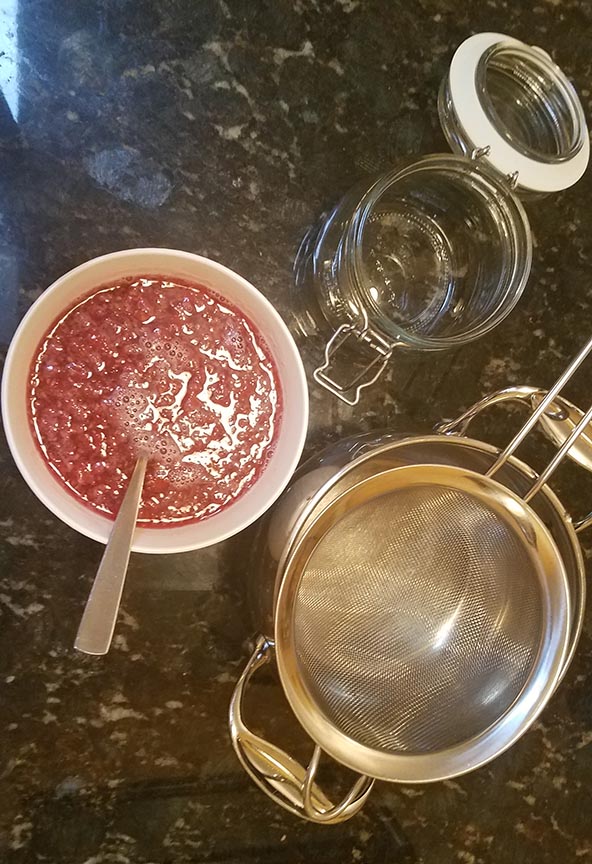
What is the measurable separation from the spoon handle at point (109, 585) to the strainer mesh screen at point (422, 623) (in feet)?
0.65

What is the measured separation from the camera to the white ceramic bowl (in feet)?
2.45

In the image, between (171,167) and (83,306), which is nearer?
(83,306)

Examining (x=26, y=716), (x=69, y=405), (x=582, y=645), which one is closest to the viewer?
(x=69, y=405)

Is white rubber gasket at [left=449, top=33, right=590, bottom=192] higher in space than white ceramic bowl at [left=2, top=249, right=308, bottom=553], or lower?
higher

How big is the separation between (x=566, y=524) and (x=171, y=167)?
22.1 inches

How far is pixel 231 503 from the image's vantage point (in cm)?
82

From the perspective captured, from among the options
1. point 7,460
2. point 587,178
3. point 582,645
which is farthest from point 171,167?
point 582,645

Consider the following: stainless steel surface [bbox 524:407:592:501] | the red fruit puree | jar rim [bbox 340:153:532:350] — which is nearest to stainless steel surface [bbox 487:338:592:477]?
stainless steel surface [bbox 524:407:592:501]

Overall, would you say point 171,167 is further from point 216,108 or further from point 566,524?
point 566,524

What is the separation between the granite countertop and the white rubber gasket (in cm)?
5

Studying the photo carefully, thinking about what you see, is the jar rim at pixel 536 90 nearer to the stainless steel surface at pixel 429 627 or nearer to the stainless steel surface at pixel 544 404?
the stainless steel surface at pixel 544 404

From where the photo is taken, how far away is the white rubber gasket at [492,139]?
858mm

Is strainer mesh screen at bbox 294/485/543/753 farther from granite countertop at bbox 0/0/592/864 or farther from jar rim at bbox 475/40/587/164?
jar rim at bbox 475/40/587/164

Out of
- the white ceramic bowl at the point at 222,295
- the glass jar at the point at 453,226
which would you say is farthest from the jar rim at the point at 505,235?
the white ceramic bowl at the point at 222,295
